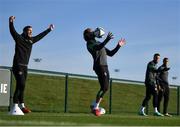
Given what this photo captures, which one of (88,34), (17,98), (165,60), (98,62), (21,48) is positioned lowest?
(17,98)

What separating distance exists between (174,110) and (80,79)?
17.2ft

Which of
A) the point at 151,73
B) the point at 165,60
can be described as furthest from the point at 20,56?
the point at 165,60

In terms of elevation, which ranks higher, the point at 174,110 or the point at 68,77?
the point at 68,77

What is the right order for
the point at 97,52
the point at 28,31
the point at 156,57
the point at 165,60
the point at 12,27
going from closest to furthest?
the point at 12,27
the point at 28,31
the point at 97,52
the point at 156,57
the point at 165,60

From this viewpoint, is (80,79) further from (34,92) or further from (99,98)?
(99,98)

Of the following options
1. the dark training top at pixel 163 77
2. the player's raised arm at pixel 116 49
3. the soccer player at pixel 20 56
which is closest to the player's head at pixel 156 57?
the dark training top at pixel 163 77

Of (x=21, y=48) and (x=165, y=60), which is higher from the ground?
(x=21, y=48)

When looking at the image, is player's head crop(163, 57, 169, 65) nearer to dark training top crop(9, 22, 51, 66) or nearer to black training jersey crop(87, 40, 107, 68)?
black training jersey crop(87, 40, 107, 68)

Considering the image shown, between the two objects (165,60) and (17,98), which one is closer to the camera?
(17,98)

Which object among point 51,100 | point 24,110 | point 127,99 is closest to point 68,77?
point 51,100

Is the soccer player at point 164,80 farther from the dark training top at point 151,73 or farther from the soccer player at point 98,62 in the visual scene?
the soccer player at point 98,62

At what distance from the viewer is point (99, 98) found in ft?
38.1

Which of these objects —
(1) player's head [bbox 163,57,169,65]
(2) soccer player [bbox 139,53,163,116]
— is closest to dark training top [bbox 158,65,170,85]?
(1) player's head [bbox 163,57,169,65]

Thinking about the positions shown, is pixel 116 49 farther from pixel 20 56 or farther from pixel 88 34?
pixel 20 56
